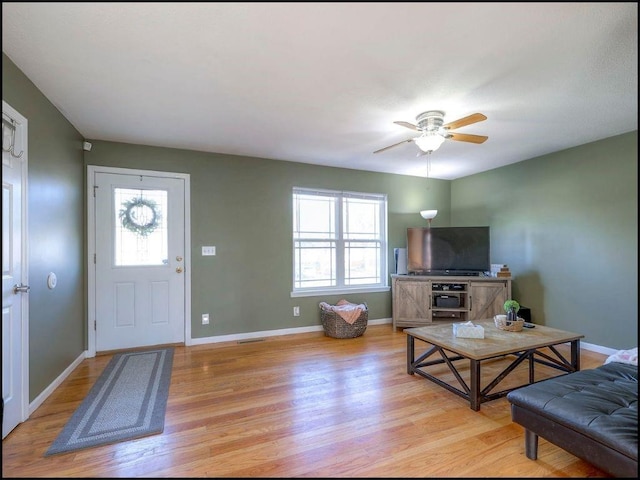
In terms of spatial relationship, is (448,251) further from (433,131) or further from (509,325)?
(433,131)

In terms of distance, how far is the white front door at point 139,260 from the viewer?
3.45 m

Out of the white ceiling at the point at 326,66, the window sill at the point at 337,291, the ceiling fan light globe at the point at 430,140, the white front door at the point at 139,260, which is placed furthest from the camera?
the window sill at the point at 337,291

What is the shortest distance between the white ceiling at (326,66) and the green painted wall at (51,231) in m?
0.17

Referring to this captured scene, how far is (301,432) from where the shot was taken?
78.8 inches

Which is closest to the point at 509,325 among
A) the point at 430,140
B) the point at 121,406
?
the point at 430,140

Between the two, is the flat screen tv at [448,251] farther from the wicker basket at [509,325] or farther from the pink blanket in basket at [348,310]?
the wicker basket at [509,325]

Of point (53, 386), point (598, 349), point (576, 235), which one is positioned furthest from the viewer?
point (576, 235)

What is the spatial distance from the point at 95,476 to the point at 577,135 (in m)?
4.80

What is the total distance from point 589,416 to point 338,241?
344cm

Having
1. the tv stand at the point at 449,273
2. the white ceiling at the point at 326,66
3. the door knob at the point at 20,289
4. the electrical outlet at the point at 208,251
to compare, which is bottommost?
the tv stand at the point at 449,273

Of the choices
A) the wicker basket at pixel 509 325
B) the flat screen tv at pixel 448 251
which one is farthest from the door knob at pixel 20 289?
the flat screen tv at pixel 448 251

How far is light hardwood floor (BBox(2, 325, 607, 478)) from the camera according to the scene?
167 cm

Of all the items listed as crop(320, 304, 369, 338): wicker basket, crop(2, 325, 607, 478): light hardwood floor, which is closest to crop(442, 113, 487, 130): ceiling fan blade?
crop(2, 325, 607, 478): light hardwood floor

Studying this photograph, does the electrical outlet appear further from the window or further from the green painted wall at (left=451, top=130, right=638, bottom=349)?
the green painted wall at (left=451, top=130, right=638, bottom=349)
